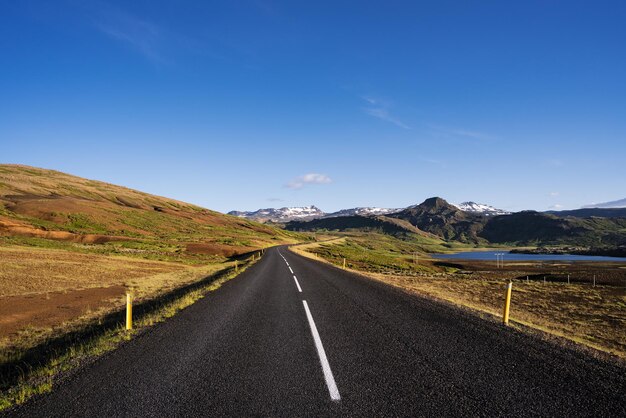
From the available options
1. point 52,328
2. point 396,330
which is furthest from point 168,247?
point 396,330

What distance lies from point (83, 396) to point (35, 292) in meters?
17.9

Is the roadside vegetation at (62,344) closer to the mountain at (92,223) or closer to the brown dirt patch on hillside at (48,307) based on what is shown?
the brown dirt patch on hillside at (48,307)

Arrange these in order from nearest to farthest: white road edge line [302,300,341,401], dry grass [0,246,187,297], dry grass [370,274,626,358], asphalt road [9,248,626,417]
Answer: asphalt road [9,248,626,417] → white road edge line [302,300,341,401] → dry grass [370,274,626,358] → dry grass [0,246,187,297]

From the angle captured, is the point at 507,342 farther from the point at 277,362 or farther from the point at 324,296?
the point at 324,296

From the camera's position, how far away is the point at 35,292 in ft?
63.6

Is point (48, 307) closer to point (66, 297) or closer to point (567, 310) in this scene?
point (66, 297)

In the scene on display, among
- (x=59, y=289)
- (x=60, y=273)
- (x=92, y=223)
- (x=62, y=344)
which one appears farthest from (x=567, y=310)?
(x=92, y=223)

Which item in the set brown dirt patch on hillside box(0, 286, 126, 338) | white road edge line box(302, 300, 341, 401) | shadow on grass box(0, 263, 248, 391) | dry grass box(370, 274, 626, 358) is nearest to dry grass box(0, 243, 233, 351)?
brown dirt patch on hillside box(0, 286, 126, 338)

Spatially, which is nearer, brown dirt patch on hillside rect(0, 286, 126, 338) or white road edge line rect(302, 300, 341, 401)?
white road edge line rect(302, 300, 341, 401)

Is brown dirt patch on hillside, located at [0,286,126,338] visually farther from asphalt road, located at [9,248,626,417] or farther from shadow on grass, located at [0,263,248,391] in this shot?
asphalt road, located at [9,248,626,417]

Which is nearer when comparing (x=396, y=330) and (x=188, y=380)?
(x=188, y=380)

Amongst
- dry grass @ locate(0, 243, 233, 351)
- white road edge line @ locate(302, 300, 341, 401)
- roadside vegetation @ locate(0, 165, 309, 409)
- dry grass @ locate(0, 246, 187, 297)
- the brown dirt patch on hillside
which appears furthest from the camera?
dry grass @ locate(0, 246, 187, 297)

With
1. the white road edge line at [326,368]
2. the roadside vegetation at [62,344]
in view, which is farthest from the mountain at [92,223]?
the white road edge line at [326,368]

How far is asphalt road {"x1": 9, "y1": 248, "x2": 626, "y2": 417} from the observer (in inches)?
209
